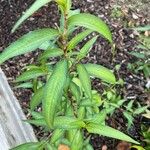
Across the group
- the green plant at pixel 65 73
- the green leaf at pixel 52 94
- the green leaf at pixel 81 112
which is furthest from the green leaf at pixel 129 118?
the green leaf at pixel 52 94

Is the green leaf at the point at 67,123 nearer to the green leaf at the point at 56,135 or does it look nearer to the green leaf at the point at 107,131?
the green leaf at the point at 107,131

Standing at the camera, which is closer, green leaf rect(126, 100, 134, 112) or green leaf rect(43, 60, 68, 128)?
green leaf rect(43, 60, 68, 128)

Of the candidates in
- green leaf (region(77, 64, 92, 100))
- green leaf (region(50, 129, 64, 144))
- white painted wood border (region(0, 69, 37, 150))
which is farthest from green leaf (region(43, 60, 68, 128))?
white painted wood border (region(0, 69, 37, 150))

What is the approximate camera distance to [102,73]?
1.76 metres

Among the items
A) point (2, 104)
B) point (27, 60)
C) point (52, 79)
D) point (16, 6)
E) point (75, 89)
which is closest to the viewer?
point (52, 79)

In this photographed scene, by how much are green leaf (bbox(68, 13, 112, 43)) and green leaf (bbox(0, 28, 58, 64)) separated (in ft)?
0.36

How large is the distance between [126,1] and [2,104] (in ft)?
7.93

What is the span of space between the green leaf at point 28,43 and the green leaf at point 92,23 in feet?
0.36

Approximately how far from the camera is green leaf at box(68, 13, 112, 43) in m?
1.41

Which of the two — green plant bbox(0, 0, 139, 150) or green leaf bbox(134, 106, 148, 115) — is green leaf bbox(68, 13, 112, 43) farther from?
green leaf bbox(134, 106, 148, 115)

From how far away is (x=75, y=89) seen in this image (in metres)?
1.87

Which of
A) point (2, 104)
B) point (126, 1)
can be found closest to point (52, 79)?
point (2, 104)

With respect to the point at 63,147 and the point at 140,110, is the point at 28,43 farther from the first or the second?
the point at 140,110

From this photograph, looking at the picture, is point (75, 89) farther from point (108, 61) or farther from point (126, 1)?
point (126, 1)
